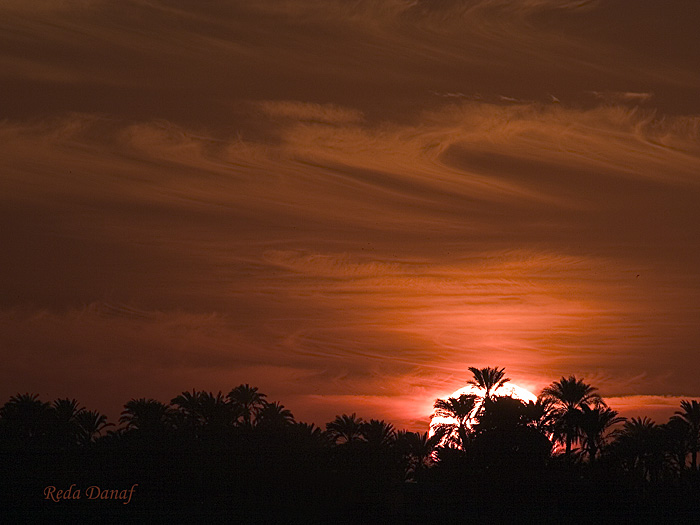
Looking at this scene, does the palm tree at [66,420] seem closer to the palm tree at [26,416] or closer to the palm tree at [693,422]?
the palm tree at [26,416]

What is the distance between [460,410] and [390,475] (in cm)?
1250

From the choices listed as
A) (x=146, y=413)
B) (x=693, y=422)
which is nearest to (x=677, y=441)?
(x=693, y=422)

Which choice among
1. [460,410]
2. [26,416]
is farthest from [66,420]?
[460,410]

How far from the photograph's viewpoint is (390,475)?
6234 cm

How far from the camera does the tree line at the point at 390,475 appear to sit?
2197 inches

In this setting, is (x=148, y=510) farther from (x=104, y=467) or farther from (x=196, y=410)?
(x=196, y=410)

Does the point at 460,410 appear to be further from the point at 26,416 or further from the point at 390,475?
the point at 26,416

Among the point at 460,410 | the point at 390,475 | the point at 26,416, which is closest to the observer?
the point at 390,475

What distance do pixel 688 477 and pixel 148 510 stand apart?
124 feet

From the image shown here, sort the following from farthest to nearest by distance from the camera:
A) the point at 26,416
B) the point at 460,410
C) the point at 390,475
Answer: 1. the point at 26,416
2. the point at 460,410
3. the point at 390,475

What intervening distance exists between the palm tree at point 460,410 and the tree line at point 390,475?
96 mm

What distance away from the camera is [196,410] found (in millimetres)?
83250

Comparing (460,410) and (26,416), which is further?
(26,416)

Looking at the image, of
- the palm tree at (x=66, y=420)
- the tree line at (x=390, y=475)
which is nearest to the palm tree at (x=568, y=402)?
the tree line at (x=390, y=475)
